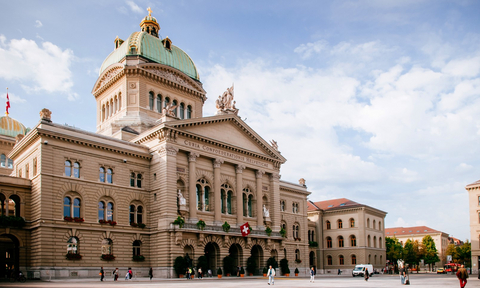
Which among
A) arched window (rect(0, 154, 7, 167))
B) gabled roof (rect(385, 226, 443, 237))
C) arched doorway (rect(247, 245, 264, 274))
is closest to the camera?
arched doorway (rect(247, 245, 264, 274))

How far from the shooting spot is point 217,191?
56.8 m

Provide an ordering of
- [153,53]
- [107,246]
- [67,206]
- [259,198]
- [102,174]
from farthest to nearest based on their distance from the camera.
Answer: [153,53] < [259,198] < [102,174] < [107,246] < [67,206]

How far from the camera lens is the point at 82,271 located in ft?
150

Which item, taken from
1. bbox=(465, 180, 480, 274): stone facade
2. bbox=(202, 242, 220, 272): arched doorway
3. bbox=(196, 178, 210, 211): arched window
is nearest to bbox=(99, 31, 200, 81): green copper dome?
bbox=(196, 178, 210, 211): arched window

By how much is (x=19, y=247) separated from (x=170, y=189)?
15487mm

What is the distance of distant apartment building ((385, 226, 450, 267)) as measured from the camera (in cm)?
15062

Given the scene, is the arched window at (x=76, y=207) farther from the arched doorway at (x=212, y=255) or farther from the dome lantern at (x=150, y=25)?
the dome lantern at (x=150, y=25)

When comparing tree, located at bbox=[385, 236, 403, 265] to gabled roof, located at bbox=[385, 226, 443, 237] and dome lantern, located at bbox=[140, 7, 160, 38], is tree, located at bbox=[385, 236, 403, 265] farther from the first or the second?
dome lantern, located at bbox=[140, 7, 160, 38]

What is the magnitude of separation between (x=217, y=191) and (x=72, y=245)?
17.6m

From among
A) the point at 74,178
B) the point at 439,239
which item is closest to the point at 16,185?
the point at 74,178

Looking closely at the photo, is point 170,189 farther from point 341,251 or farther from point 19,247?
point 341,251

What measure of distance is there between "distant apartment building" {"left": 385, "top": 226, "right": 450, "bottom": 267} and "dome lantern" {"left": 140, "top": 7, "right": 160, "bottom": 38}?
10261cm

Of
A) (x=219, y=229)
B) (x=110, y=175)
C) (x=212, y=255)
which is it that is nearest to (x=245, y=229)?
(x=219, y=229)

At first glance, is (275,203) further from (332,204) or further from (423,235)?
(423,235)
